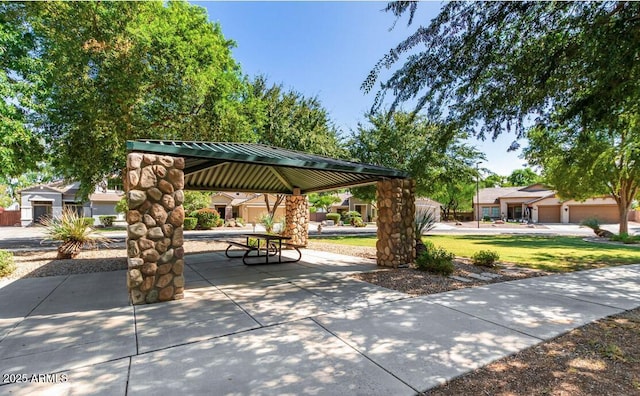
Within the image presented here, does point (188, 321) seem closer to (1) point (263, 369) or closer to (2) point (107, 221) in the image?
(1) point (263, 369)

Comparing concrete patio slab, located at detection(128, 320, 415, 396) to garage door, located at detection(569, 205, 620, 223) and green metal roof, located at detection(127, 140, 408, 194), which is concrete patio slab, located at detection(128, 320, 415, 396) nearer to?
green metal roof, located at detection(127, 140, 408, 194)

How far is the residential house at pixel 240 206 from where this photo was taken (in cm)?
3903

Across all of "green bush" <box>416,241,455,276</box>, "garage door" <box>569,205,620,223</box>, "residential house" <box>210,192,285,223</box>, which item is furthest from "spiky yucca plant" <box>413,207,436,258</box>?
"garage door" <box>569,205,620,223</box>

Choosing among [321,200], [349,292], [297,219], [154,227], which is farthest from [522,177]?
[154,227]

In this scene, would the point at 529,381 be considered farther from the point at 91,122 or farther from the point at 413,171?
the point at 91,122

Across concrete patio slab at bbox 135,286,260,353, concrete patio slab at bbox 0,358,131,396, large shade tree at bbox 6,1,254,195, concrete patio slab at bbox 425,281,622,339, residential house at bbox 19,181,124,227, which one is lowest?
concrete patio slab at bbox 425,281,622,339

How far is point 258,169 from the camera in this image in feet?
35.3

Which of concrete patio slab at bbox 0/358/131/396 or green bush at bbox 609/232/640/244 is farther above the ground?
concrete patio slab at bbox 0/358/131/396

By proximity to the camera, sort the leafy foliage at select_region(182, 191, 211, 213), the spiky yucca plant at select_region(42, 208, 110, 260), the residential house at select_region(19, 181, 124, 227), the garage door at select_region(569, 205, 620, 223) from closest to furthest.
Result: the spiky yucca plant at select_region(42, 208, 110, 260) → the leafy foliage at select_region(182, 191, 211, 213) → the residential house at select_region(19, 181, 124, 227) → the garage door at select_region(569, 205, 620, 223)

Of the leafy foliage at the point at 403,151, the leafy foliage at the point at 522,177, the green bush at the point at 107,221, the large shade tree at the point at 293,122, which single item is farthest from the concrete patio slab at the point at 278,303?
the leafy foliage at the point at 522,177

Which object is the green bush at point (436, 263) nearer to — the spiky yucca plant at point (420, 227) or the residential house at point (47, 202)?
the spiky yucca plant at point (420, 227)

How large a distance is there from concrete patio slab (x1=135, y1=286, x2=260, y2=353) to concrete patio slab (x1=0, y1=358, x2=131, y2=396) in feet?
1.58

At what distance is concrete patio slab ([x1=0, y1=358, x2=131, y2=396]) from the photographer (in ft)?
9.03

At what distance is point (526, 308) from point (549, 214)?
4750cm
